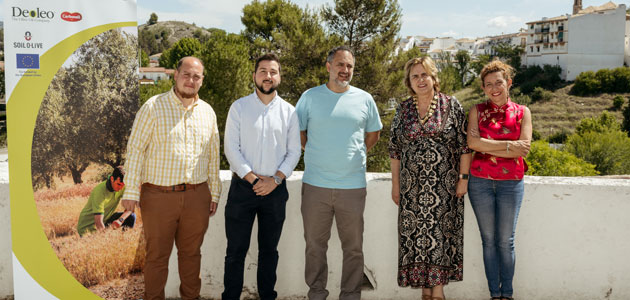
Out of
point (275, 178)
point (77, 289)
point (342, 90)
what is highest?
point (342, 90)

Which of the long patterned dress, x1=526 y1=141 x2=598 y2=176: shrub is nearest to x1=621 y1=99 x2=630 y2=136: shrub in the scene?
x1=526 y1=141 x2=598 y2=176: shrub

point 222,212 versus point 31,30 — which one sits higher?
point 31,30

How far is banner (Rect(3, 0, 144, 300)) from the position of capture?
242 cm

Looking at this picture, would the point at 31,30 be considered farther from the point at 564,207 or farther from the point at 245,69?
the point at 245,69

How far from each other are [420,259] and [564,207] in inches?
39.7

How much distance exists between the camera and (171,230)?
247 cm

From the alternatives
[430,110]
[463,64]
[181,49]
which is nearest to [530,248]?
[430,110]

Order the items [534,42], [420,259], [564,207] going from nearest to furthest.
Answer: [420,259] → [564,207] → [534,42]

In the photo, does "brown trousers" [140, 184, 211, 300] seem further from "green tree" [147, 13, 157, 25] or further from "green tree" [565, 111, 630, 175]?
"green tree" [147, 13, 157, 25]

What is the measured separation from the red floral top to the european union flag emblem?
7.98 feet

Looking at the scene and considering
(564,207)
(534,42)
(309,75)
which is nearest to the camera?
(564,207)

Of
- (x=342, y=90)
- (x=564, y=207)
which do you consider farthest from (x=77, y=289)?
(x=564, y=207)

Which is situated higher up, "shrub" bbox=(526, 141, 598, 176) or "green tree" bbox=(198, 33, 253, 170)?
"green tree" bbox=(198, 33, 253, 170)

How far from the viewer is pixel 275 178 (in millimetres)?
2541
